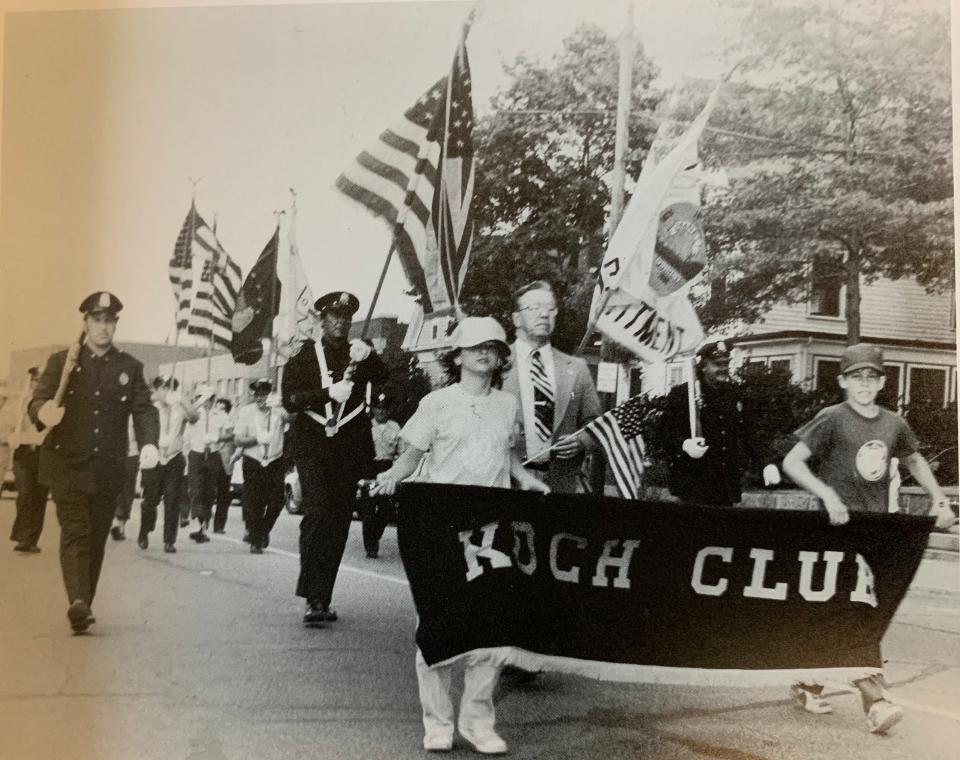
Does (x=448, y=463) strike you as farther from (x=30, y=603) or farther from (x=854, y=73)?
(x=854, y=73)

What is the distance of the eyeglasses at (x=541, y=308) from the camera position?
3.59 meters

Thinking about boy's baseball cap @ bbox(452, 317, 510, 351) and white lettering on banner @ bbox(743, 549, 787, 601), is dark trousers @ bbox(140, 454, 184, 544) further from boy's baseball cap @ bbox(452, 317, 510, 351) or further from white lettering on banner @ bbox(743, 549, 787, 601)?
white lettering on banner @ bbox(743, 549, 787, 601)

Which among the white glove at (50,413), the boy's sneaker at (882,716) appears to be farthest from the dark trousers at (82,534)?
the boy's sneaker at (882,716)

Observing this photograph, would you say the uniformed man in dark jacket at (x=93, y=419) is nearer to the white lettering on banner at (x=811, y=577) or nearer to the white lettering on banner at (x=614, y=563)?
the white lettering on banner at (x=614, y=563)

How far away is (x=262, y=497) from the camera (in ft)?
11.9

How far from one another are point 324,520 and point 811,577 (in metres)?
1.88

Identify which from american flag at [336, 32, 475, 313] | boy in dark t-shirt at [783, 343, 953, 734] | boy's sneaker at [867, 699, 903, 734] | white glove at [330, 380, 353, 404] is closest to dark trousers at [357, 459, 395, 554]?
white glove at [330, 380, 353, 404]

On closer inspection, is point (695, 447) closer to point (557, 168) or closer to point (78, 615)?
point (557, 168)

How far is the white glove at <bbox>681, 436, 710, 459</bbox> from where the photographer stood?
3590mm

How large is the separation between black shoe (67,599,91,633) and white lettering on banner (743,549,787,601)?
2.58 m

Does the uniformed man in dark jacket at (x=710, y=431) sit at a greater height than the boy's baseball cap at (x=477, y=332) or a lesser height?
lesser

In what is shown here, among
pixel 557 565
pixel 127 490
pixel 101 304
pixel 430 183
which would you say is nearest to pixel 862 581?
pixel 557 565

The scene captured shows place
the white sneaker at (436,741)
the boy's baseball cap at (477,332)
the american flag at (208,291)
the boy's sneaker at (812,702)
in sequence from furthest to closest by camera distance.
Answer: the american flag at (208,291) → the boy's baseball cap at (477,332) → the boy's sneaker at (812,702) → the white sneaker at (436,741)

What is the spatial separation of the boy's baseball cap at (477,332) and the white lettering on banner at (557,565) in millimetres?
768
